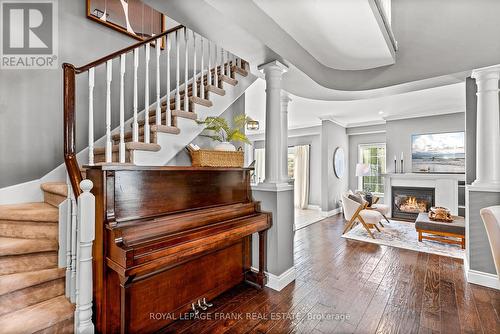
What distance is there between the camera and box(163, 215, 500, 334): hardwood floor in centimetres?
188

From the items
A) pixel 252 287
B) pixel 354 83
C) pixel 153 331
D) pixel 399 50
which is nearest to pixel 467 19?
pixel 399 50

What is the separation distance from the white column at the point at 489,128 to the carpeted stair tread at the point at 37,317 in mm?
3914

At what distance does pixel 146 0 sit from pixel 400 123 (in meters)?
6.08

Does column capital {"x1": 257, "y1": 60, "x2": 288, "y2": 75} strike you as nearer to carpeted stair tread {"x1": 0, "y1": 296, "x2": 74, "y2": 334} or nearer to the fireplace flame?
carpeted stair tread {"x1": 0, "y1": 296, "x2": 74, "y2": 334}

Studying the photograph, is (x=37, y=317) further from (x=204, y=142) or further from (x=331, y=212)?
(x=331, y=212)

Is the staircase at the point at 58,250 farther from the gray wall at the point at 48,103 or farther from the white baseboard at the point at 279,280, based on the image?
the white baseboard at the point at 279,280

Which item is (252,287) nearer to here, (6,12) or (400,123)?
(6,12)

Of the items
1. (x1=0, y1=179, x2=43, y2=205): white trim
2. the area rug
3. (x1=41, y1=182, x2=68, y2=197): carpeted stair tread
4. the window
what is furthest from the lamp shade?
(x1=0, y1=179, x2=43, y2=205): white trim

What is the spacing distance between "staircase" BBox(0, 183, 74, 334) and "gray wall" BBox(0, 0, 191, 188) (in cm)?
79

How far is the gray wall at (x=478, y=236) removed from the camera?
256 cm

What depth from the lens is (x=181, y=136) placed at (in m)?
2.50

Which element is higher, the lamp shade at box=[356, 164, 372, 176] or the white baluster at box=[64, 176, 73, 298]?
the lamp shade at box=[356, 164, 372, 176]

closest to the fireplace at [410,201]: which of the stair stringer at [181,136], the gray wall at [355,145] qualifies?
the gray wall at [355,145]

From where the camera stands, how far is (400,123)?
5914mm
